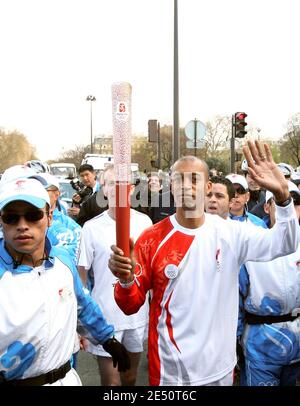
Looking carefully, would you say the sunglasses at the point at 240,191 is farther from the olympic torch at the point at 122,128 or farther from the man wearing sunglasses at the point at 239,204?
the olympic torch at the point at 122,128

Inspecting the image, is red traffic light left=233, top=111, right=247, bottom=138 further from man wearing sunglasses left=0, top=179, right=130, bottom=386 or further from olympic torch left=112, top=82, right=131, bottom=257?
olympic torch left=112, top=82, right=131, bottom=257

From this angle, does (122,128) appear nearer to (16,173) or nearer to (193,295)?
(193,295)

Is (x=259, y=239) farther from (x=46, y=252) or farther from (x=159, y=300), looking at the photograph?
(x=46, y=252)

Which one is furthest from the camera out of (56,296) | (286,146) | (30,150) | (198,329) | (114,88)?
(30,150)

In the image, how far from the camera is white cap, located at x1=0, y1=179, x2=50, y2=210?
2385 mm

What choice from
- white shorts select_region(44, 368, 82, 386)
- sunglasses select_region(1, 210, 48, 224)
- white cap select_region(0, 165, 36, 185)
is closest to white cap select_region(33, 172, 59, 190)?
white cap select_region(0, 165, 36, 185)

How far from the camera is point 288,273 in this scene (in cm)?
341

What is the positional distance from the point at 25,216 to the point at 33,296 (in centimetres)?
38

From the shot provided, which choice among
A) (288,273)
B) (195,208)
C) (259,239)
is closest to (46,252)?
(195,208)

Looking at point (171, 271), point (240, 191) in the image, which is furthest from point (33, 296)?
point (240, 191)

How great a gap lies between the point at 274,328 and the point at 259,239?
928 mm

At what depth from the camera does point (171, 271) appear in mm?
2725

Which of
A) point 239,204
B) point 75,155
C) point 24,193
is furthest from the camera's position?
point 75,155

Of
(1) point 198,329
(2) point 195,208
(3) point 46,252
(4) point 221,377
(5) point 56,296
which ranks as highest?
(2) point 195,208
